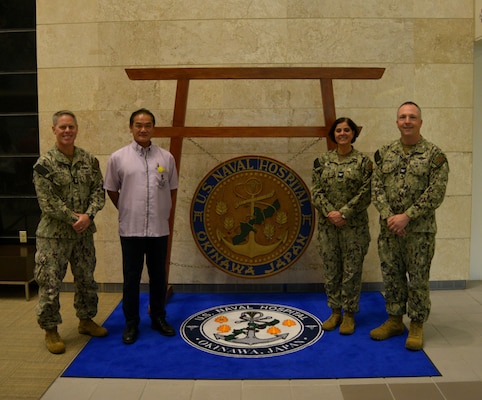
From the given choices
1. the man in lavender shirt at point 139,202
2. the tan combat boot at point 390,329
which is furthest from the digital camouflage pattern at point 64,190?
the tan combat boot at point 390,329

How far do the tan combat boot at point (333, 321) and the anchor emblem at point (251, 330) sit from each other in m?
0.33

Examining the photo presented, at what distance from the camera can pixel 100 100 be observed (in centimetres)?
454

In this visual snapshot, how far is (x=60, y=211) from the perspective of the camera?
3193 millimetres

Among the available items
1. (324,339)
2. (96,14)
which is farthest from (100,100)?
(324,339)

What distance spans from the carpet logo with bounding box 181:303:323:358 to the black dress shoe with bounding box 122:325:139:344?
355 mm

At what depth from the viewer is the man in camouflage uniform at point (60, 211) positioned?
3.22 metres

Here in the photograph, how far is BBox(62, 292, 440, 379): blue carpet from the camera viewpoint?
117 inches

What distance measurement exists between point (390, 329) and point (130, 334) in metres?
1.88

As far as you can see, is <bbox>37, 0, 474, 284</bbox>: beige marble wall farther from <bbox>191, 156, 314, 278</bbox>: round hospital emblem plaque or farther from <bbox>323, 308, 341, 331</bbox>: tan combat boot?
<bbox>323, 308, 341, 331</bbox>: tan combat boot

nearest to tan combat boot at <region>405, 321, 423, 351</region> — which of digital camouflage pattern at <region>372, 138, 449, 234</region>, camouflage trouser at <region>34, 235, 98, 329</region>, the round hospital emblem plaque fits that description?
digital camouflage pattern at <region>372, 138, 449, 234</region>

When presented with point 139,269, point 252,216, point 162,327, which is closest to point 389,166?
point 252,216

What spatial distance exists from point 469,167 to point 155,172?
9.85 feet

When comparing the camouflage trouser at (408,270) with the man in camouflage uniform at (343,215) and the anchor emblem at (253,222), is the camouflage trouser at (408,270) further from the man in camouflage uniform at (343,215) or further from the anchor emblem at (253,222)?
the anchor emblem at (253,222)

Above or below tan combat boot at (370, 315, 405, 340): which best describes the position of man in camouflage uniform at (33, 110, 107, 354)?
above
